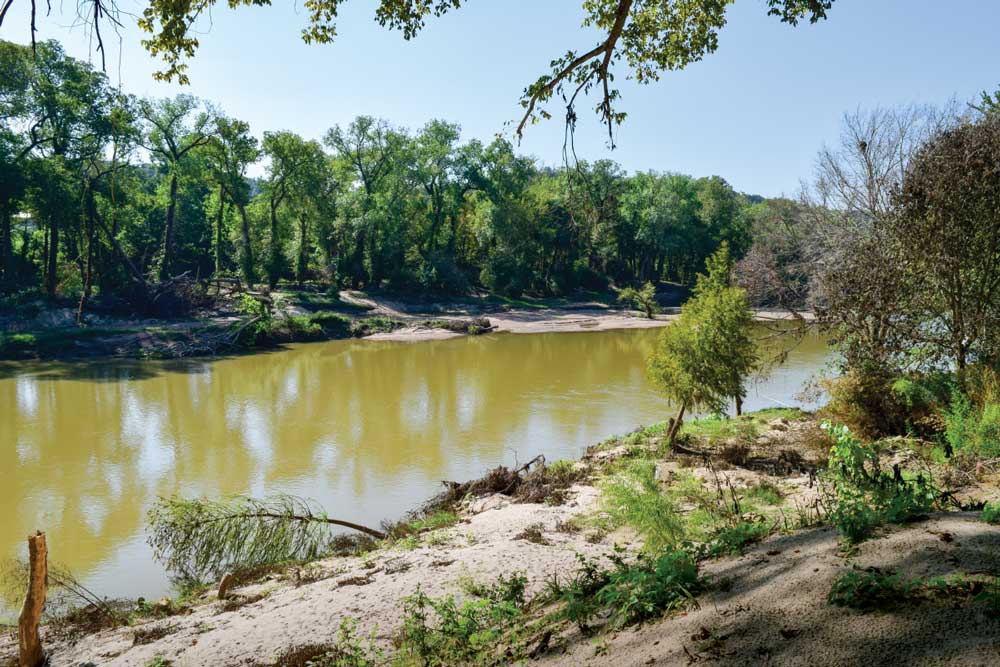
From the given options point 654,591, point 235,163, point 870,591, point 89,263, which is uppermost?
point 235,163

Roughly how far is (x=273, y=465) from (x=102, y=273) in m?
32.7

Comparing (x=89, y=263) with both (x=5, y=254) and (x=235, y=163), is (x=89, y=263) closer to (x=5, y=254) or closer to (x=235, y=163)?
(x=5, y=254)

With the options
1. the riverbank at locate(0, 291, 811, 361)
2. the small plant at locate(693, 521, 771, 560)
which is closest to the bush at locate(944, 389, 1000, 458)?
A: the small plant at locate(693, 521, 771, 560)

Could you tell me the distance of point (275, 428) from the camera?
65.3 feet

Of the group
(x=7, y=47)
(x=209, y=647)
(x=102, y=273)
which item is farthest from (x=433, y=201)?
(x=209, y=647)

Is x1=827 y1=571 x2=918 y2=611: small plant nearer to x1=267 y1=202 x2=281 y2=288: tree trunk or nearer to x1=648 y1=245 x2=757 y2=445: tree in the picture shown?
x1=648 y1=245 x2=757 y2=445: tree

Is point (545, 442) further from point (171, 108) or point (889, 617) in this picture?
point (171, 108)

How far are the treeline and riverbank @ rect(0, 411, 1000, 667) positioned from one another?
1099 inches

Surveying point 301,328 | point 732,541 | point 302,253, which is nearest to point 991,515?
point 732,541

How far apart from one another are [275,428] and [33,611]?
43.1ft

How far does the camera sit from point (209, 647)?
6.69 meters

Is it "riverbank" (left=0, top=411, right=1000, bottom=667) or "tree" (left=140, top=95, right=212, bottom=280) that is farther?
"tree" (left=140, top=95, right=212, bottom=280)

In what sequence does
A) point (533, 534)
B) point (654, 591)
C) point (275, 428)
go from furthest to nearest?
point (275, 428), point (533, 534), point (654, 591)

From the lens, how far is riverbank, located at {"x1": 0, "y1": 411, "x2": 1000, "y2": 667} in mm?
3436
